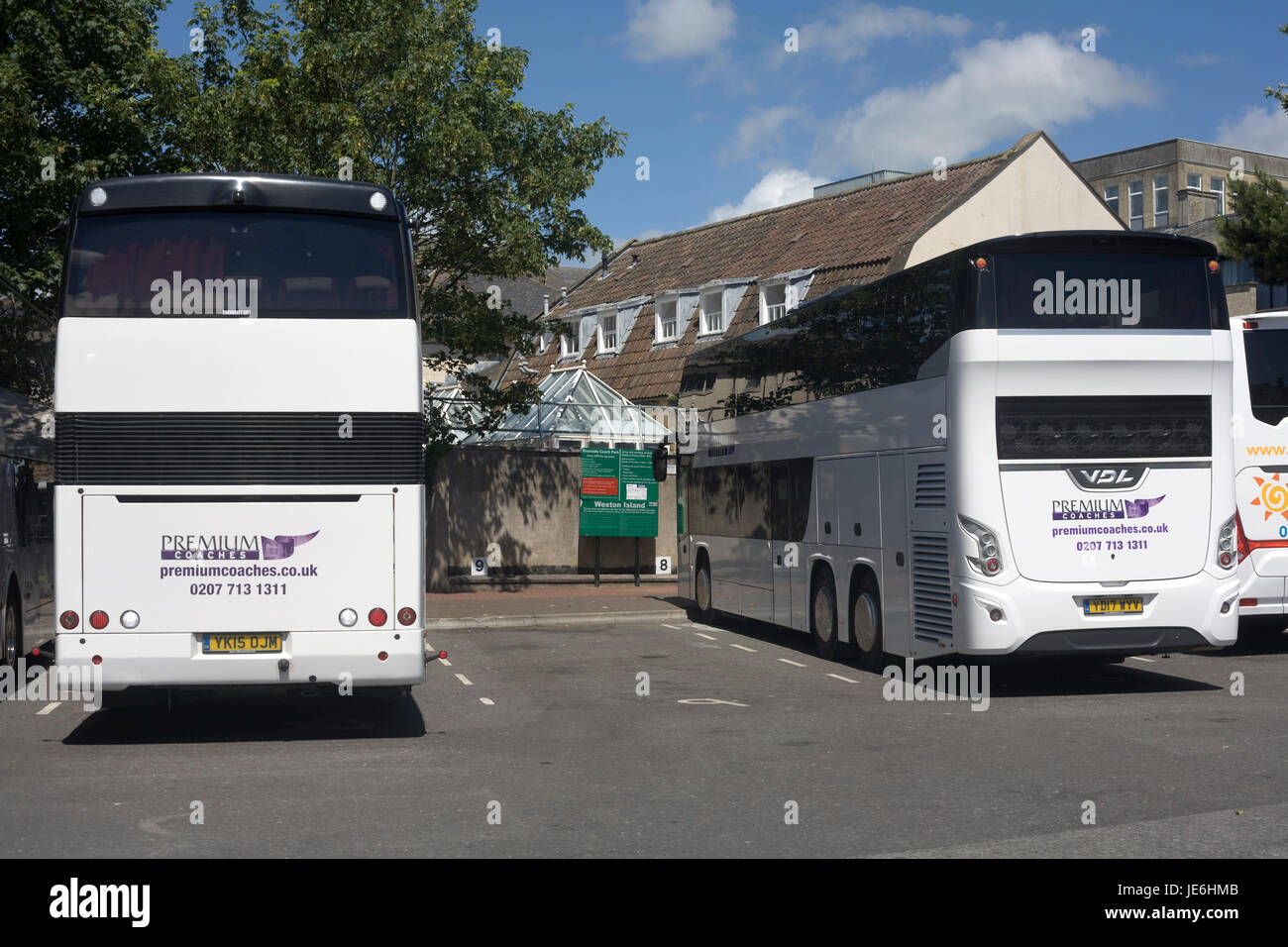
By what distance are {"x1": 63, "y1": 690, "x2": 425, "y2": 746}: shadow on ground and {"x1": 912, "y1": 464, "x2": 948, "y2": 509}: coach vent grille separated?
5084 mm

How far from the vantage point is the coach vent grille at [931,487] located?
1333 cm

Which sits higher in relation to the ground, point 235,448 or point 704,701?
point 235,448

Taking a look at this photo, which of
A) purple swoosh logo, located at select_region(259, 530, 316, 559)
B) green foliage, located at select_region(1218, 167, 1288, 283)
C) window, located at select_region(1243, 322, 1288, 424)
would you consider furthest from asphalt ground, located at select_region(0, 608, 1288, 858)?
green foliage, located at select_region(1218, 167, 1288, 283)

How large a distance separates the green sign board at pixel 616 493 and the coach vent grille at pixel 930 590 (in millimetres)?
13712

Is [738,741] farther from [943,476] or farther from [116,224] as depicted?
[116,224]

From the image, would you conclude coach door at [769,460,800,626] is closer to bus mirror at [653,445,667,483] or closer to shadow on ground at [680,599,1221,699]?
shadow on ground at [680,599,1221,699]

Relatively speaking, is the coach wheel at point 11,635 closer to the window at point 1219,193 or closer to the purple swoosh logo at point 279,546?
the purple swoosh logo at point 279,546

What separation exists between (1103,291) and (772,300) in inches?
936

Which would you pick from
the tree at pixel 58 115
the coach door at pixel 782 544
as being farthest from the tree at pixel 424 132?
the coach door at pixel 782 544

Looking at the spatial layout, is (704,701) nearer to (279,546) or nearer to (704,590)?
(279,546)

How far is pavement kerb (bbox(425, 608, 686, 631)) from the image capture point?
71.2 ft

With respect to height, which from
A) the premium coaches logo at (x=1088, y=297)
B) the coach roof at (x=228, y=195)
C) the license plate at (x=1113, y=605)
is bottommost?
the license plate at (x=1113, y=605)

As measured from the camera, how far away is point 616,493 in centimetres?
→ 2762

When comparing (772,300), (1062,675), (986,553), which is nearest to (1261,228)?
(772,300)
